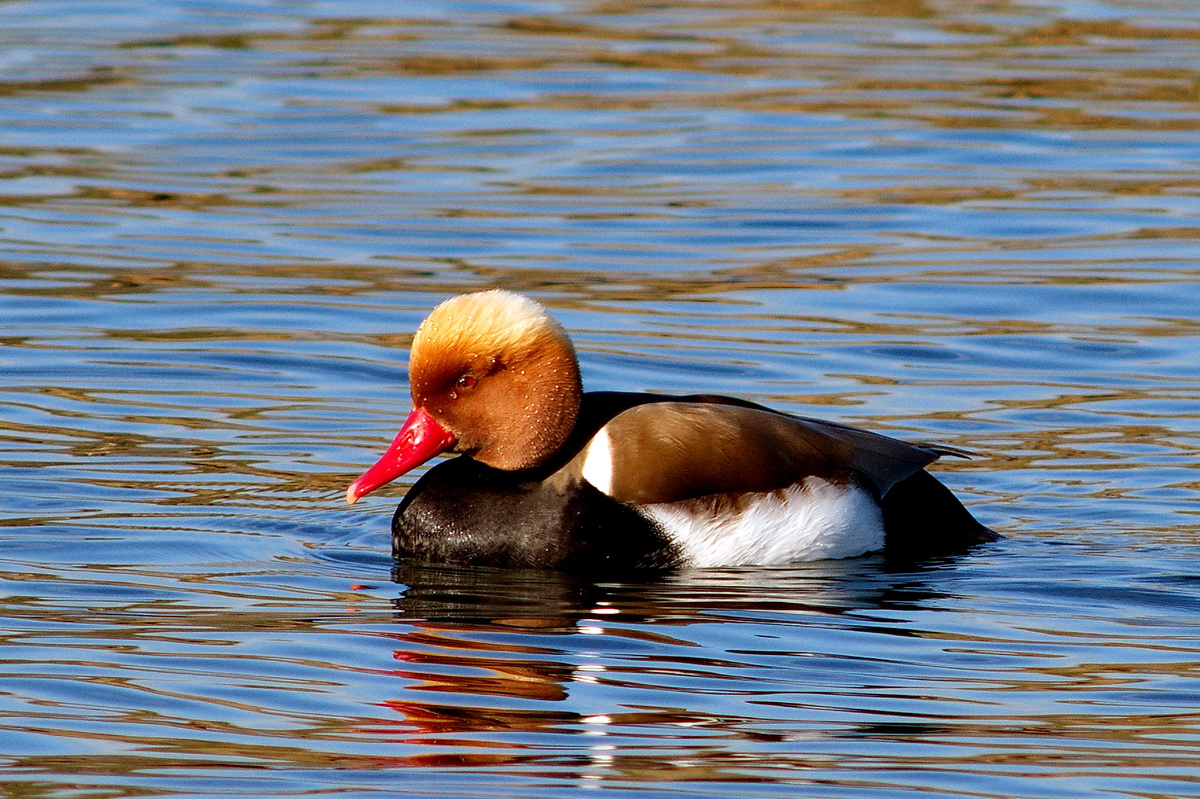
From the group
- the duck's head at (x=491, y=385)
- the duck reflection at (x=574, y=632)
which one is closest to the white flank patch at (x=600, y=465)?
the duck's head at (x=491, y=385)

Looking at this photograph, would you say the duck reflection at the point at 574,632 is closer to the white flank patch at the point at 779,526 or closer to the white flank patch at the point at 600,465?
the white flank patch at the point at 779,526

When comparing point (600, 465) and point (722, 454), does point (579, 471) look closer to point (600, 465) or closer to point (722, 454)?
point (600, 465)

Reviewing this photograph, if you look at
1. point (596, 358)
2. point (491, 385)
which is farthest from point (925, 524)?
point (596, 358)

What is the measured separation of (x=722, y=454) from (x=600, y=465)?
393 mm

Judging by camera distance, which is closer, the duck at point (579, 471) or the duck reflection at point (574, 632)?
the duck reflection at point (574, 632)

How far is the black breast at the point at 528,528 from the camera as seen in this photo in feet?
22.6

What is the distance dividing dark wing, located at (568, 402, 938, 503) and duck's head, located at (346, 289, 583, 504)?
0.57ft

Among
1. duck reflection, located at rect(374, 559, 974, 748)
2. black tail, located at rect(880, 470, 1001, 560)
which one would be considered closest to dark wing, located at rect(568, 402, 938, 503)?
black tail, located at rect(880, 470, 1001, 560)

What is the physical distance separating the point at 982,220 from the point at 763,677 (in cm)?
757

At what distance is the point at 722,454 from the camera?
Answer: 702 centimetres

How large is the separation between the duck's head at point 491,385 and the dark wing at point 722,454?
0.17m

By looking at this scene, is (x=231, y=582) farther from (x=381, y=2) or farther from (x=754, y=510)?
(x=381, y=2)

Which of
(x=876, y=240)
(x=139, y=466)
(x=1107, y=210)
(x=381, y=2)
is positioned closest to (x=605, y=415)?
(x=139, y=466)

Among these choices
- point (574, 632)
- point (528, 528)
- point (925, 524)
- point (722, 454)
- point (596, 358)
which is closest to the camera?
point (574, 632)
